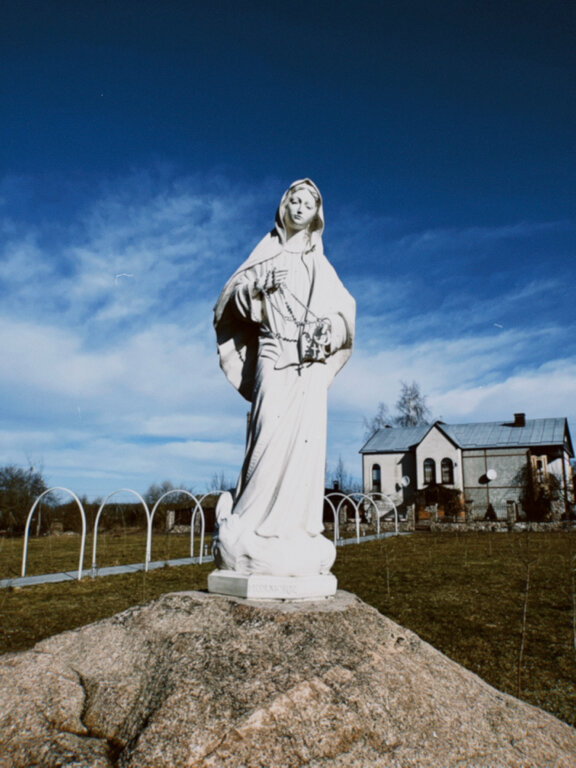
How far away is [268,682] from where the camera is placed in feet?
8.98

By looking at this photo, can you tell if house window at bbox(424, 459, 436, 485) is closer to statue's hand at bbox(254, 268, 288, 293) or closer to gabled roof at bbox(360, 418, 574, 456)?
gabled roof at bbox(360, 418, 574, 456)

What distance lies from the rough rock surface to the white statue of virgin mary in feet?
1.56

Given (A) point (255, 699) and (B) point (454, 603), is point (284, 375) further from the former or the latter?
(B) point (454, 603)

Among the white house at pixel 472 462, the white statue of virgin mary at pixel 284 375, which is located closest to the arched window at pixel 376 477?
the white house at pixel 472 462

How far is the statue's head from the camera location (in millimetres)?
4629

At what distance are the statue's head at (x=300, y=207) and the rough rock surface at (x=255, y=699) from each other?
2.97 meters

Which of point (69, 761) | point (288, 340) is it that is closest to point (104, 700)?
point (69, 761)

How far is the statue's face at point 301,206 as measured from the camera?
15.2ft

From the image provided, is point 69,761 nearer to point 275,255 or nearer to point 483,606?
point 275,255

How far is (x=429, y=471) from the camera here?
128 ft

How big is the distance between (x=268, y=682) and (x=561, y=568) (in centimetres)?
1101

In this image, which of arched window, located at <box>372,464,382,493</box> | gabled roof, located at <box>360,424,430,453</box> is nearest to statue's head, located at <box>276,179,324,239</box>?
Result: gabled roof, located at <box>360,424,430,453</box>

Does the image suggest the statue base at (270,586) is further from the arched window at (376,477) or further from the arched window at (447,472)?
the arched window at (376,477)

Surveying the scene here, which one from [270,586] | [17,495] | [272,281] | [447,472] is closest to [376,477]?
[447,472]
